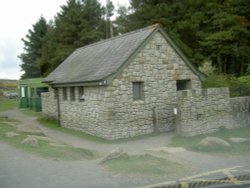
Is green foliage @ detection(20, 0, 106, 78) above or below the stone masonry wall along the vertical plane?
above

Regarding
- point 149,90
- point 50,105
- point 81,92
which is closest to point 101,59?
point 81,92

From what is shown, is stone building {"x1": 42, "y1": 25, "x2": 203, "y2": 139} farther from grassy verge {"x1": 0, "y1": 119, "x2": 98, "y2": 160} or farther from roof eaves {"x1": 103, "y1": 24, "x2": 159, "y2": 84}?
grassy verge {"x1": 0, "y1": 119, "x2": 98, "y2": 160}

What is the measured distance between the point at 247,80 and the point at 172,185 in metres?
16.2

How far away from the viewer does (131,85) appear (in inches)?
823

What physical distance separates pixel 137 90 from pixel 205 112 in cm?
360

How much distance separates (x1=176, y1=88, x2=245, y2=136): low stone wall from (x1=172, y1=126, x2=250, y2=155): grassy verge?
0.42m

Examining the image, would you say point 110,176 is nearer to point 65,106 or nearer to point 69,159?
point 69,159

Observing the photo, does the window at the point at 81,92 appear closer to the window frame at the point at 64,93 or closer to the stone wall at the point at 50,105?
the window frame at the point at 64,93

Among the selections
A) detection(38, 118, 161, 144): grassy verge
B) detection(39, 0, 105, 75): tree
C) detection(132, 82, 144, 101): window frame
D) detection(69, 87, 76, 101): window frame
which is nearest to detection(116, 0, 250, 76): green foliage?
detection(39, 0, 105, 75): tree

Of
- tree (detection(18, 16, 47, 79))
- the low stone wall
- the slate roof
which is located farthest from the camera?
tree (detection(18, 16, 47, 79))

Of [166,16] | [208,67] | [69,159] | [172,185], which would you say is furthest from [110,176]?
[166,16]

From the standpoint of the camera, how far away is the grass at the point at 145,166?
1114 centimetres

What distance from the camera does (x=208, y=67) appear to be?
32.8 meters

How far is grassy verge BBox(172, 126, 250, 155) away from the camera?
48.8ft
